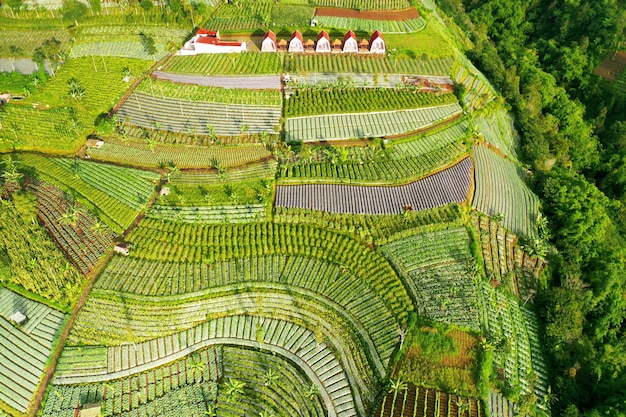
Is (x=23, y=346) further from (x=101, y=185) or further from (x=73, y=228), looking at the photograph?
(x=101, y=185)

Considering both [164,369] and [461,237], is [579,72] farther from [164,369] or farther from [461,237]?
[164,369]

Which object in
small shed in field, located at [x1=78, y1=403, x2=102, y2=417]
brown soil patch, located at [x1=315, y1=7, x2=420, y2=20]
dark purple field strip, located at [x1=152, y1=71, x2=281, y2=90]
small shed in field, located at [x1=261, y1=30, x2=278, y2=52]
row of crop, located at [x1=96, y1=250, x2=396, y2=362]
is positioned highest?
brown soil patch, located at [x1=315, y1=7, x2=420, y2=20]

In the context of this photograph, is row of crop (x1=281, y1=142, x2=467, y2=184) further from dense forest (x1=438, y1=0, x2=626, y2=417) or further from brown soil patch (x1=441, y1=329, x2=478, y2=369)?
brown soil patch (x1=441, y1=329, x2=478, y2=369)

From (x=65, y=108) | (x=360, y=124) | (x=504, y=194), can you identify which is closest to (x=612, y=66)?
(x=504, y=194)

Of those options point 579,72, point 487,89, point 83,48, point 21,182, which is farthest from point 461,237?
point 83,48

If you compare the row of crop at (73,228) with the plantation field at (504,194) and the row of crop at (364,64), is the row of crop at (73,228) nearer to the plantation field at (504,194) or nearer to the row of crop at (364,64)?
the row of crop at (364,64)

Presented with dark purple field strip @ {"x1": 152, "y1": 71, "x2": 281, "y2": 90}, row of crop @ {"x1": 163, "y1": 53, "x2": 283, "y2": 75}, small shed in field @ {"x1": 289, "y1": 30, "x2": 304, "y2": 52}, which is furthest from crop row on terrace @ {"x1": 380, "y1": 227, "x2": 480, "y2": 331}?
small shed in field @ {"x1": 289, "y1": 30, "x2": 304, "y2": 52}
